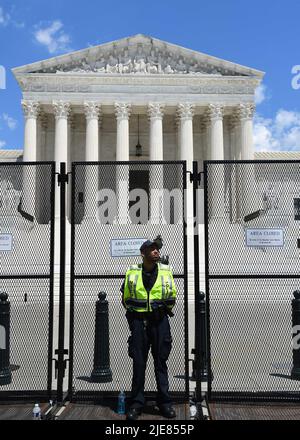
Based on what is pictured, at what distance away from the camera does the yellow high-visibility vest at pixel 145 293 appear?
5.73 meters

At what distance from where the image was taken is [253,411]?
5.99m

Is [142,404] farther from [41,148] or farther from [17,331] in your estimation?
[41,148]

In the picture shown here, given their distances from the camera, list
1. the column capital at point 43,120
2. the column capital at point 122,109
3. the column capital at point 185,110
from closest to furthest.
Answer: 1. the column capital at point 122,109
2. the column capital at point 185,110
3. the column capital at point 43,120

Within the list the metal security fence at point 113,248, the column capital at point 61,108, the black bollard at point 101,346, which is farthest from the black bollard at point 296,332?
the column capital at point 61,108

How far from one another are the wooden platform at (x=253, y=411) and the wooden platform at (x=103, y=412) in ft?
1.29

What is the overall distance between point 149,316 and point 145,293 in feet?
1.02

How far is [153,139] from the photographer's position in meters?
39.2

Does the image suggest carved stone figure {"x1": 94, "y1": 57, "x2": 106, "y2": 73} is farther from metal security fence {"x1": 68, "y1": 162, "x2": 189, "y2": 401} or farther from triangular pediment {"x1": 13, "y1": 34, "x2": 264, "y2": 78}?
metal security fence {"x1": 68, "y1": 162, "x2": 189, "y2": 401}

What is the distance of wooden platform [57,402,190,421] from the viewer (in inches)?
225

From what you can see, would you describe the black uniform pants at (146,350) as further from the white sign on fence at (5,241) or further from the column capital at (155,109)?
the column capital at (155,109)

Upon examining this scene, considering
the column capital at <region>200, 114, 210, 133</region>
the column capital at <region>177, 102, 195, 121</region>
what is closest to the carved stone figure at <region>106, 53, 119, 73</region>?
the column capital at <region>177, 102, 195, 121</region>

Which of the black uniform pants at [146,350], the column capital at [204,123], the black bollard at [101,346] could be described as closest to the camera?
the black uniform pants at [146,350]

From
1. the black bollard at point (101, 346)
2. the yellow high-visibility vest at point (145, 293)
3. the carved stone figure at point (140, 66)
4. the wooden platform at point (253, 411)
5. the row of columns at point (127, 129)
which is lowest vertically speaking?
the wooden platform at point (253, 411)
